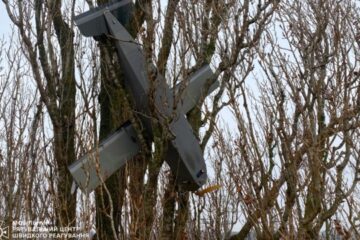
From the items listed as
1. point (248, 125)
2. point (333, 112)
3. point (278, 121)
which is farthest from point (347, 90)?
point (248, 125)

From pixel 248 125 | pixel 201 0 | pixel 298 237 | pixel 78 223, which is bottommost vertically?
pixel 298 237

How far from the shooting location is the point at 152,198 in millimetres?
5199

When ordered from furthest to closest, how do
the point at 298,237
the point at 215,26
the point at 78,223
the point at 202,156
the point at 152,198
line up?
the point at 215,26, the point at 202,156, the point at 152,198, the point at 78,223, the point at 298,237

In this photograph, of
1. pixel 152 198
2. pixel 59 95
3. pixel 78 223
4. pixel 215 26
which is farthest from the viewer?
pixel 59 95

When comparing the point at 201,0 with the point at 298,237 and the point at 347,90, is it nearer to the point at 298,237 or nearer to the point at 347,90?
the point at 347,90

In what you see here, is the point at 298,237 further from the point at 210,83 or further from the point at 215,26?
the point at 215,26

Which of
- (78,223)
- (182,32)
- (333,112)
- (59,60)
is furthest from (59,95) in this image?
(333,112)

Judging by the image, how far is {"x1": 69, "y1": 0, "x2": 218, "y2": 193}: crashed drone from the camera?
499 cm

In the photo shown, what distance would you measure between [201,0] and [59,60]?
221 cm

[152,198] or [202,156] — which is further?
[202,156]

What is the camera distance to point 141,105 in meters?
5.27

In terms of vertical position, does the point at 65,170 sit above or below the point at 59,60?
below

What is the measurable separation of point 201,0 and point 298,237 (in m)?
3.16

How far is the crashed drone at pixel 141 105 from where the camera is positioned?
4988 millimetres
